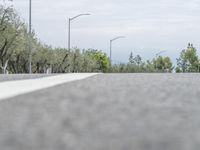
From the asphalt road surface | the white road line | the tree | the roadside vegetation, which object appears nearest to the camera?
the asphalt road surface

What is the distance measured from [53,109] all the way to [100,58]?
10253 cm

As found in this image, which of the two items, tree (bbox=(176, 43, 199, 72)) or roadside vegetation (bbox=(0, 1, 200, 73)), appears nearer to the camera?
roadside vegetation (bbox=(0, 1, 200, 73))

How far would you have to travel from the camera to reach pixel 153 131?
16.3ft

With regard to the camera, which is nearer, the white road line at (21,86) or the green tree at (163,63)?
the white road line at (21,86)

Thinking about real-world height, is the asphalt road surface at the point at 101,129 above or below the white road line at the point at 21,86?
above

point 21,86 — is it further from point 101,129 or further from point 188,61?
point 188,61

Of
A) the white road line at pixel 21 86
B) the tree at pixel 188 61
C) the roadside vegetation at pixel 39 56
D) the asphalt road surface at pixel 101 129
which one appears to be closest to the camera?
the asphalt road surface at pixel 101 129

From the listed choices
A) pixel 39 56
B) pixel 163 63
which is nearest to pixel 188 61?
pixel 163 63

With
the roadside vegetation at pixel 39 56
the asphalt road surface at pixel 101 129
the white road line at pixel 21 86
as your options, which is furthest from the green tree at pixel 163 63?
the asphalt road surface at pixel 101 129

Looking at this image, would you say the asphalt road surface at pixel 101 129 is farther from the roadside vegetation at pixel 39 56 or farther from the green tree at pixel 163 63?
the green tree at pixel 163 63

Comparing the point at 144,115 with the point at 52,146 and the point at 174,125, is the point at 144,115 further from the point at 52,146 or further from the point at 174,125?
the point at 52,146

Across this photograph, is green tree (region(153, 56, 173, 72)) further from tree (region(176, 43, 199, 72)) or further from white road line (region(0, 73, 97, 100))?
white road line (region(0, 73, 97, 100))

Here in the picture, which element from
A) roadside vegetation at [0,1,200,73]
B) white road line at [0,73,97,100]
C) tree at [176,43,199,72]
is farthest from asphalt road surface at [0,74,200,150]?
tree at [176,43,199,72]

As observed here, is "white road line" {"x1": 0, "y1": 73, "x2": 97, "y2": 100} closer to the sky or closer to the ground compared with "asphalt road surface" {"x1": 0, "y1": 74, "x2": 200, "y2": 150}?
closer to the ground
